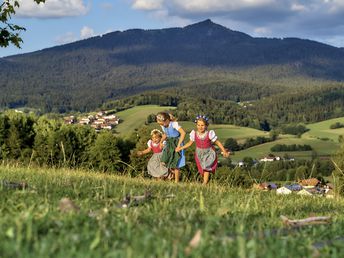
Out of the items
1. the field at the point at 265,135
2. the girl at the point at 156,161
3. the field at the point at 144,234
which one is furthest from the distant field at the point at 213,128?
the field at the point at 144,234

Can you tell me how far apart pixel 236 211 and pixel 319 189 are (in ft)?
24.9

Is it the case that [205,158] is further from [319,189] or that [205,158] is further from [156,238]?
[156,238]

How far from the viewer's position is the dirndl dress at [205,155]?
15.8 metres

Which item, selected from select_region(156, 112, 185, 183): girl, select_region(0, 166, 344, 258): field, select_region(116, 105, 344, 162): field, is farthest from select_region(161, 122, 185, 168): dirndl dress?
select_region(116, 105, 344, 162): field

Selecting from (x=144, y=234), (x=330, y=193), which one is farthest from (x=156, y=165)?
(x=144, y=234)

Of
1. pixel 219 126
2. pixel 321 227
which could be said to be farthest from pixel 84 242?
pixel 219 126

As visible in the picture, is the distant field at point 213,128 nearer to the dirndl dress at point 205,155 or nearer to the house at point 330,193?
the dirndl dress at point 205,155

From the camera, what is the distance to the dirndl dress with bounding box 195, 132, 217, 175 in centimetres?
1579

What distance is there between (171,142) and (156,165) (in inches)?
44.7

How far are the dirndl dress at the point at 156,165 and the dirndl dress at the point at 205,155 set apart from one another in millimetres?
2192

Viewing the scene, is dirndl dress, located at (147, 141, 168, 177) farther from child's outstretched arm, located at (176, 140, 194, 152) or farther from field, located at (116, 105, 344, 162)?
field, located at (116, 105, 344, 162)

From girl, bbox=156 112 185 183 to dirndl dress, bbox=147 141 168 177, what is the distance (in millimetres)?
387

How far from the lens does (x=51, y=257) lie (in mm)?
2924

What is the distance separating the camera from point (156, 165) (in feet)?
59.1
